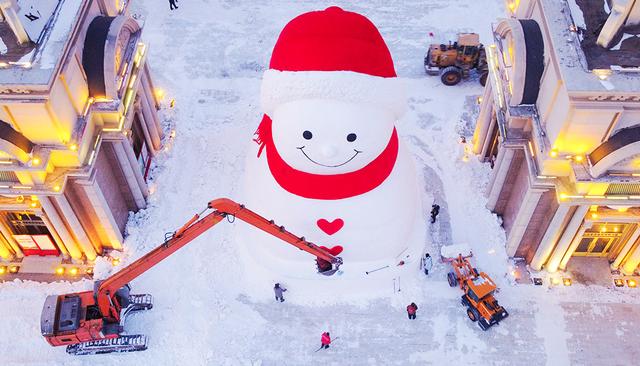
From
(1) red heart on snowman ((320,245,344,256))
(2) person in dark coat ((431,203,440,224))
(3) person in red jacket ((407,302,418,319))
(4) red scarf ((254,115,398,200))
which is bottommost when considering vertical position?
(3) person in red jacket ((407,302,418,319))

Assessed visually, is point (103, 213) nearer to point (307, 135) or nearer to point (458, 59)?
point (307, 135)

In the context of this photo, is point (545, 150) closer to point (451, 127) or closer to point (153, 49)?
point (451, 127)

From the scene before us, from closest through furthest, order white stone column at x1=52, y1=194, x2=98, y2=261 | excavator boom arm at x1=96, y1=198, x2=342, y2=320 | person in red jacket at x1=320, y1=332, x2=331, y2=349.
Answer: excavator boom arm at x1=96, y1=198, x2=342, y2=320, white stone column at x1=52, y1=194, x2=98, y2=261, person in red jacket at x1=320, y1=332, x2=331, y2=349

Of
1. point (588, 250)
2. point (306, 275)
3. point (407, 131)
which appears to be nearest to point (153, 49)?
point (407, 131)

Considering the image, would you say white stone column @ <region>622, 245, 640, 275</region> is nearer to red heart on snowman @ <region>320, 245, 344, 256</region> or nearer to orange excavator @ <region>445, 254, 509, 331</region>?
orange excavator @ <region>445, 254, 509, 331</region>

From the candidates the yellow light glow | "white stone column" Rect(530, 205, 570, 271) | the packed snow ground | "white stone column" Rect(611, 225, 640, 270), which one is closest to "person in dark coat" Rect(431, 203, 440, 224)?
the packed snow ground
